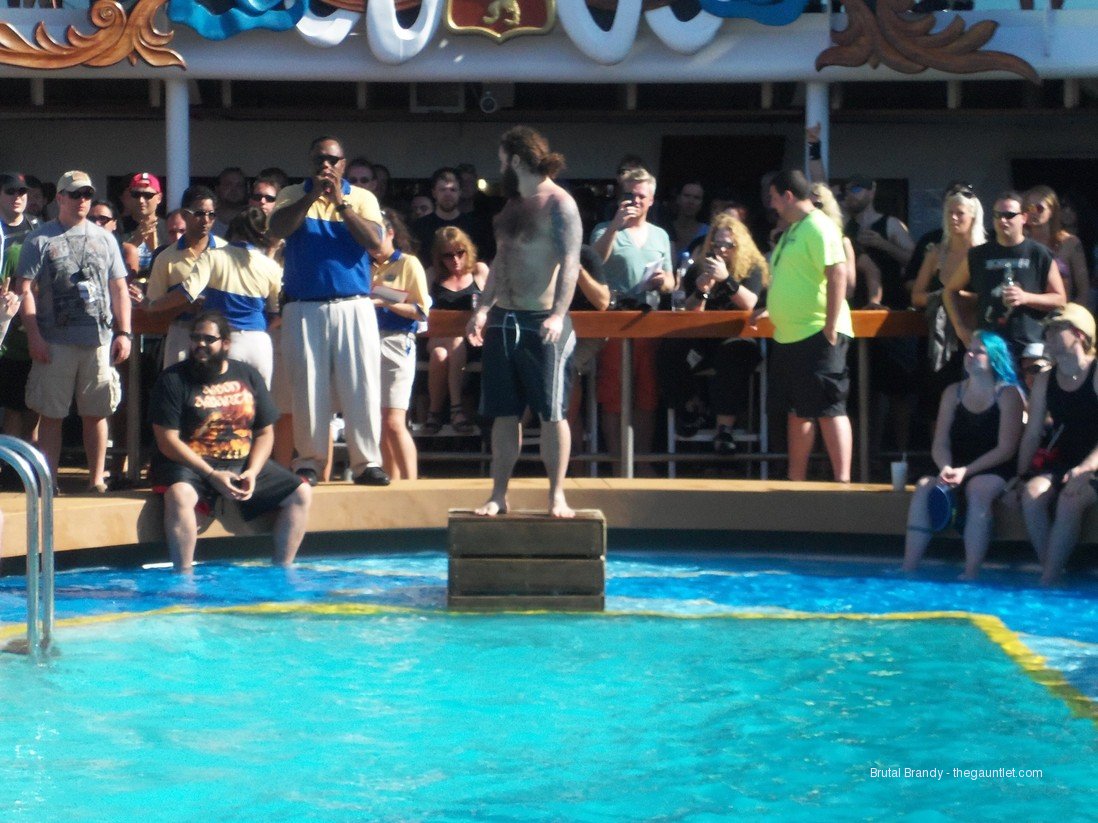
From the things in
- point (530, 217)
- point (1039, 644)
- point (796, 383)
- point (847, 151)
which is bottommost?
point (1039, 644)

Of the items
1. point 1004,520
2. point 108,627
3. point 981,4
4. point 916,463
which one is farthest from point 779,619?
point 981,4

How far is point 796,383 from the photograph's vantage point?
30.9ft

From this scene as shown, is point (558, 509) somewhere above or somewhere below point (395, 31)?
below

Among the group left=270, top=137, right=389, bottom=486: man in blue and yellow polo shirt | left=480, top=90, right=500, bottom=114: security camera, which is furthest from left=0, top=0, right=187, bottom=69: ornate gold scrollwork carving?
left=270, top=137, right=389, bottom=486: man in blue and yellow polo shirt

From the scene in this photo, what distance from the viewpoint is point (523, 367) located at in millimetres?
7773

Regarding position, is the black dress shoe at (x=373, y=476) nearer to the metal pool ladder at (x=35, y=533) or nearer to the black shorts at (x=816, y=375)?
the black shorts at (x=816, y=375)

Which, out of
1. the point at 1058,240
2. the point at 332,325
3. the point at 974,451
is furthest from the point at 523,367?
the point at 1058,240

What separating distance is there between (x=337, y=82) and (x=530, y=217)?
23.1ft

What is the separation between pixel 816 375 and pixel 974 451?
3.30 feet

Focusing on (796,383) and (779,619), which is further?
(796,383)

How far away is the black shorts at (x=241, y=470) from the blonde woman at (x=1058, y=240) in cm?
461

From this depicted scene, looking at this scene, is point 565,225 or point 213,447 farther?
point 213,447

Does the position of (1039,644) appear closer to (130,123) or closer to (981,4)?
(981,4)

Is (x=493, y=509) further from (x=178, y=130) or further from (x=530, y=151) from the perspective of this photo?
(x=178, y=130)
